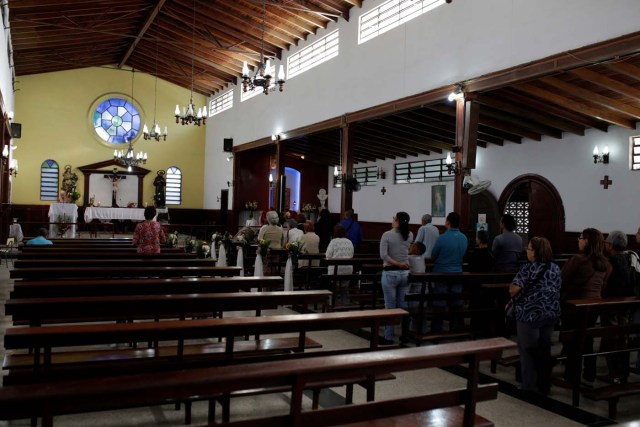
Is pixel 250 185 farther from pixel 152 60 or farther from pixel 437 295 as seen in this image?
pixel 437 295

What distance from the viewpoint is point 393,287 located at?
6.27 m

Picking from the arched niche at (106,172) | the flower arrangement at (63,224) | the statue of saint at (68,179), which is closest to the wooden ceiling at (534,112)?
the flower arrangement at (63,224)

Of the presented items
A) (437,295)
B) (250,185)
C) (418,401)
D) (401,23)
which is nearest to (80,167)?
(250,185)

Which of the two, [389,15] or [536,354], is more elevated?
[389,15]

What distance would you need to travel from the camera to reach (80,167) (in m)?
22.6

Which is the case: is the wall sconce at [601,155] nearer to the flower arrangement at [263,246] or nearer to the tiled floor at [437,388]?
the flower arrangement at [263,246]

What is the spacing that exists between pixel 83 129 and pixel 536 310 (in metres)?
22.2

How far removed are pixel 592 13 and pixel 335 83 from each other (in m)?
7.67

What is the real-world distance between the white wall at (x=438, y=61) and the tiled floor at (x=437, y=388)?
5.08 meters

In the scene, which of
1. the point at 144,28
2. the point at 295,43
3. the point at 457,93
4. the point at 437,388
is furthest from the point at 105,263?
the point at 144,28

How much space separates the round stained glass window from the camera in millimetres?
23344

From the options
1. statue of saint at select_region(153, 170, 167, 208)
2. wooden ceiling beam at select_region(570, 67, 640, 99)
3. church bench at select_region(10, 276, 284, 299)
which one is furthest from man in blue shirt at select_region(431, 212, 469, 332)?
statue of saint at select_region(153, 170, 167, 208)

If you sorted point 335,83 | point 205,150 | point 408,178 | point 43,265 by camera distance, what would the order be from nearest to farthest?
point 43,265 < point 335,83 < point 408,178 < point 205,150

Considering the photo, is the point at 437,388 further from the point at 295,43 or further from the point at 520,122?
the point at 295,43
